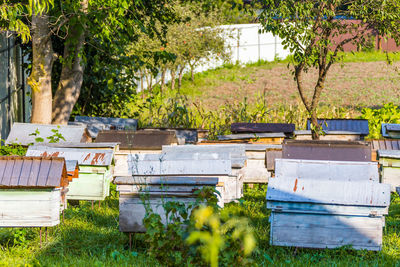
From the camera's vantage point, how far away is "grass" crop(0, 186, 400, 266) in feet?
16.5

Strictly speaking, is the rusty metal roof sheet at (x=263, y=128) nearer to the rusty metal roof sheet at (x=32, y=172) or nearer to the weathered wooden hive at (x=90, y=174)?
the weathered wooden hive at (x=90, y=174)

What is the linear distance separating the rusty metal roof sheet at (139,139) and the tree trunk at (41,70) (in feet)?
5.11

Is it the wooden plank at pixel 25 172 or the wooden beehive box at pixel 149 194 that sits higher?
the wooden plank at pixel 25 172

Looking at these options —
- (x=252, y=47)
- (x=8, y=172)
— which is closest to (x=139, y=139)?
(x=8, y=172)

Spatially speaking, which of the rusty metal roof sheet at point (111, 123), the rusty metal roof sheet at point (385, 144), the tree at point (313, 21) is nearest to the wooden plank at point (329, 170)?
the tree at point (313, 21)

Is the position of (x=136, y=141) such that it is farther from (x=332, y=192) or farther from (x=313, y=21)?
(x=332, y=192)

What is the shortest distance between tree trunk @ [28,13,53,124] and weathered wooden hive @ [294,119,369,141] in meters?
4.62

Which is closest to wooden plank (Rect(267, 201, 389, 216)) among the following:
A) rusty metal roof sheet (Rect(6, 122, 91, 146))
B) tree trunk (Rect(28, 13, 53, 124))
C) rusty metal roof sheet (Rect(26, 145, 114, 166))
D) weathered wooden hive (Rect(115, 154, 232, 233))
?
weathered wooden hive (Rect(115, 154, 232, 233))

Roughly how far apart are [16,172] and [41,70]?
4.79 meters

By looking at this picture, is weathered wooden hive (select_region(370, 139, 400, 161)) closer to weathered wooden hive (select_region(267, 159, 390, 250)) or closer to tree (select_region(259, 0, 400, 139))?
tree (select_region(259, 0, 400, 139))

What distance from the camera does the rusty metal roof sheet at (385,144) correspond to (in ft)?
30.5

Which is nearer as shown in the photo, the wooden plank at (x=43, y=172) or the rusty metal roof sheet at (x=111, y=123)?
the wooden plank at (x=43, y=172)

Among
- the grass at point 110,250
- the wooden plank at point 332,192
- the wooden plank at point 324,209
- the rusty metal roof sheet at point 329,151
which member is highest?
the rusty metal roof sheet at point 329,151

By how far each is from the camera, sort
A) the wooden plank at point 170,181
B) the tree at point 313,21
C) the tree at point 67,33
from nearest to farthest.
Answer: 1. the wooden plank at point 170,181
2. the tree at point 67,33
3. the tree at point 313,21
